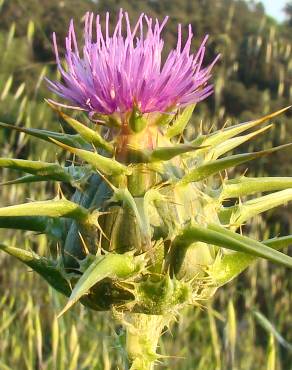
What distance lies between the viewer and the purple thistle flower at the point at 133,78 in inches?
68.2

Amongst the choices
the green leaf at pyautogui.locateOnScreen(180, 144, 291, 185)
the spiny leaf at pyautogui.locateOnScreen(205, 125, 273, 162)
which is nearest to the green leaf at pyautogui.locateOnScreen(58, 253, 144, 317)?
the green leaf at pyautogui.locateOnScreen(180, 144, 291, 185)

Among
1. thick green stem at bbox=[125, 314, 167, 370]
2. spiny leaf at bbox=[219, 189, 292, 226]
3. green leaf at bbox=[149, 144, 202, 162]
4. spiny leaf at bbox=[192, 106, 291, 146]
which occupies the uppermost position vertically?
spiny leaf at bbox=[192, 106, 291, 146]

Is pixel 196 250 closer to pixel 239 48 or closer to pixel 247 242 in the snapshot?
pixel 247 242

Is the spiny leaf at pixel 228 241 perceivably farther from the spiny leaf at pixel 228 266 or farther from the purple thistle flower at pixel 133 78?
the purple thistle flower at pixel 133 78

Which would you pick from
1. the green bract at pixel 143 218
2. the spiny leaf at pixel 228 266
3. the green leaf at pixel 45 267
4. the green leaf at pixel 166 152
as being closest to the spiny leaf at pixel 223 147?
the green bract at pixel 143 218

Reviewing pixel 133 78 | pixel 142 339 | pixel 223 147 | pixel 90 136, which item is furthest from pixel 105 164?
pixel 142 339

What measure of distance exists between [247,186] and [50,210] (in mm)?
505

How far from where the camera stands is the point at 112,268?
1545 mm

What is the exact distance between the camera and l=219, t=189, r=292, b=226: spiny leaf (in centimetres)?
178

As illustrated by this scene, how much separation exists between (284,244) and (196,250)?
0.21m

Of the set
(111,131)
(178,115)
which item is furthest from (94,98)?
(178,115)

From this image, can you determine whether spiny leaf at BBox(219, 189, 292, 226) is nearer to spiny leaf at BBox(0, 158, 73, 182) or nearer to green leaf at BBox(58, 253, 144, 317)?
green leaf at BBox(58, 253, 144, 317)

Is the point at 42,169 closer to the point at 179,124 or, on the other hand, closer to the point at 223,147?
the point at 179,124

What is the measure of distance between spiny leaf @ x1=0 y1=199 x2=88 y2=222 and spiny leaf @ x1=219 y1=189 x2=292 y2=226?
367 millimetres
